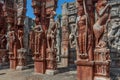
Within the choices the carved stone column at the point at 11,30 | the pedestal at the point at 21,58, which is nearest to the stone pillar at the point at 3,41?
the carved stone column at the point at 11,30

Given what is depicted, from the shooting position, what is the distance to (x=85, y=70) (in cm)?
734

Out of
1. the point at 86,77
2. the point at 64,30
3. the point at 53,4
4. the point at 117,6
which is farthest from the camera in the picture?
the point at 117,6

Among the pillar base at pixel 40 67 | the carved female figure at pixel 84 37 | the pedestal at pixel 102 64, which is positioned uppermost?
the carved female figure at pixel 84 37

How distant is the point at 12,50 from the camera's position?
46.3ft

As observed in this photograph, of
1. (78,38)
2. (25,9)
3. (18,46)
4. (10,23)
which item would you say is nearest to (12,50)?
(18,46)

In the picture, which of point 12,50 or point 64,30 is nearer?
point 12,50

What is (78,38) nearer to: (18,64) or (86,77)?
(86,77)

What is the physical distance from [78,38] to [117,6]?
13.9 metres

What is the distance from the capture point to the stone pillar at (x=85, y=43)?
727 cm

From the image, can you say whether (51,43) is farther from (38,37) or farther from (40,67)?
(40,67)

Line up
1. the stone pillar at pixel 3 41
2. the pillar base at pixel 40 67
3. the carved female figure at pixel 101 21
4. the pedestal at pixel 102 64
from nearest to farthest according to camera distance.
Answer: the pedestal at pixel 102 64 < the carved female figure at pixel 101 21 < the pillar base at pixel 40 67 < the stone pillar at pixel 3 41

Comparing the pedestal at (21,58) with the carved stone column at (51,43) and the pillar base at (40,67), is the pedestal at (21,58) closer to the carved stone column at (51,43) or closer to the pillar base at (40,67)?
the pillar base at (40,67)

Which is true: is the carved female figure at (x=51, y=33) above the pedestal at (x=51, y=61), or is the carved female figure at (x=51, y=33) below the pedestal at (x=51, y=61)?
above

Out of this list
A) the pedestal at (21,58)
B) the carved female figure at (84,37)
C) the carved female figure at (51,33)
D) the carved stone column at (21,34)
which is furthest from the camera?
the carved stone column at (21,34)
